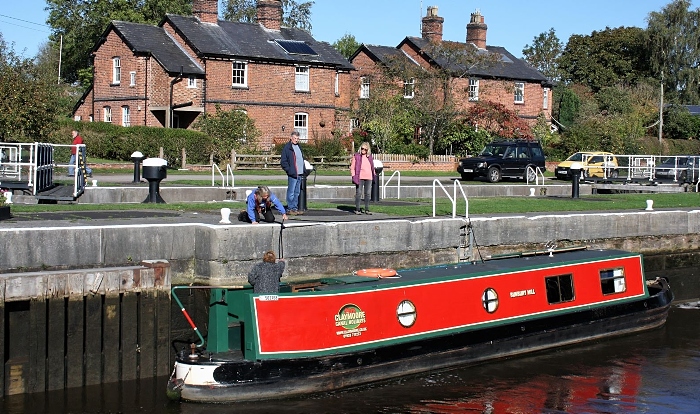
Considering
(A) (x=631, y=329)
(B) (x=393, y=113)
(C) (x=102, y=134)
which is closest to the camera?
(A) (x=631, y=329)

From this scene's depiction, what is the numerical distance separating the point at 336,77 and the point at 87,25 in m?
23.2

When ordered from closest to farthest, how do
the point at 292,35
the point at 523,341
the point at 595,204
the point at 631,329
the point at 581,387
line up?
the point at 581,387 → the point at 523,341 → the point at 631,329 → the point at 595,204 → the point at 292,35

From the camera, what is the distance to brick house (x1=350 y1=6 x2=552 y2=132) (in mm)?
50344

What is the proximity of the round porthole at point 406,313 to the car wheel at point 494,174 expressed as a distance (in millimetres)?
22603

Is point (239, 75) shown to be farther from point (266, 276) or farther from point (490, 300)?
point (266, 276)

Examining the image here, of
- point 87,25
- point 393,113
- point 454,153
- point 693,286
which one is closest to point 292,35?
point 393,113

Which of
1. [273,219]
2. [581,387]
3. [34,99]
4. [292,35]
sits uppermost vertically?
[292,35]

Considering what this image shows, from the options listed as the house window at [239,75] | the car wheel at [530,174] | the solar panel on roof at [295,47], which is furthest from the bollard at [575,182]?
the solar panel on roof at [295,47]

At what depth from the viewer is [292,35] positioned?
4953 centimetres

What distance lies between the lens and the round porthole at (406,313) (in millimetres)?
14117

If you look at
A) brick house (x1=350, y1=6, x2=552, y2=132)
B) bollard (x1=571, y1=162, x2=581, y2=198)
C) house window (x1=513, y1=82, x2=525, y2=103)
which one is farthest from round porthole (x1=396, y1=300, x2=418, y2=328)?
house window (x1=513, y1=82, x2=525, y2=103)

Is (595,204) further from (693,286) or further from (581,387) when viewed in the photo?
(581,387)

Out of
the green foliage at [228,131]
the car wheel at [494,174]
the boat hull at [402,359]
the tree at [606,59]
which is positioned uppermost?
the tree at [606,59]

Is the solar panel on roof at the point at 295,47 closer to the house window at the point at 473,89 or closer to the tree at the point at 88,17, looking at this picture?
the house window at the point at 473,89
